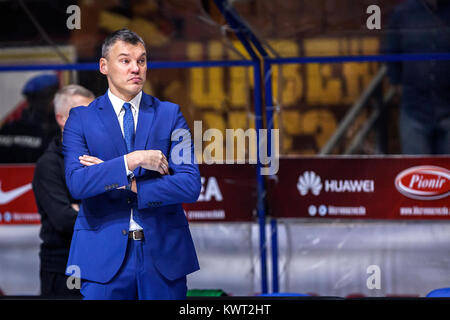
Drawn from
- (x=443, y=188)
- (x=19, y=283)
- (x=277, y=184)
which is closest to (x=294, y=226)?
(x=277, y=184)

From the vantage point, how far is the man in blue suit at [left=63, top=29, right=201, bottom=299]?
262cm

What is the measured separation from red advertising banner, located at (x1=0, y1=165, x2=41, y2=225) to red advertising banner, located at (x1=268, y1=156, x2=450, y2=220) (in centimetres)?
183

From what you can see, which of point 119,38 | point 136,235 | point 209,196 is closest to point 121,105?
point 119,38

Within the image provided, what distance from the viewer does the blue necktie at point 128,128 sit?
2725 millimetres

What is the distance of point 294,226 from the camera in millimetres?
5070

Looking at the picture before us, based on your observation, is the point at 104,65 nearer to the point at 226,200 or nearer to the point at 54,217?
the point at 54,217

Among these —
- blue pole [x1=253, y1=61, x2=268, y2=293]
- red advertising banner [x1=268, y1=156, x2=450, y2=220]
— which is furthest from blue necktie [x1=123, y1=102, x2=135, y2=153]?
red advertising banner [x1=268, y1=156, x2=450, y2=220]

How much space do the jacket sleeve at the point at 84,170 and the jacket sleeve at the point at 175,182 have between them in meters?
0.10

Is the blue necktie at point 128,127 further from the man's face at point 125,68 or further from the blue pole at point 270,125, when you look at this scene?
the blue pole at point 270,125

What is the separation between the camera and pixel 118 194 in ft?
8.88

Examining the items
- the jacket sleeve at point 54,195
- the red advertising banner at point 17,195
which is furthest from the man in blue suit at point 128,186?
the red advertising banner at point 17,195

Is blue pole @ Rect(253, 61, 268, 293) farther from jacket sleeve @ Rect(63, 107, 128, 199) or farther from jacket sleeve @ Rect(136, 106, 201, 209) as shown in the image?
jacket sleeve @ Rect(63, 107, 128, 199)

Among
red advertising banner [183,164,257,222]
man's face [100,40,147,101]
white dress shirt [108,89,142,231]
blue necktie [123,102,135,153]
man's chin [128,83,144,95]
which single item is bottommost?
red advertising banner [183,164,257,222]

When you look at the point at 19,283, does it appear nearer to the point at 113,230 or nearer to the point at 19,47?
the point at 19,47
